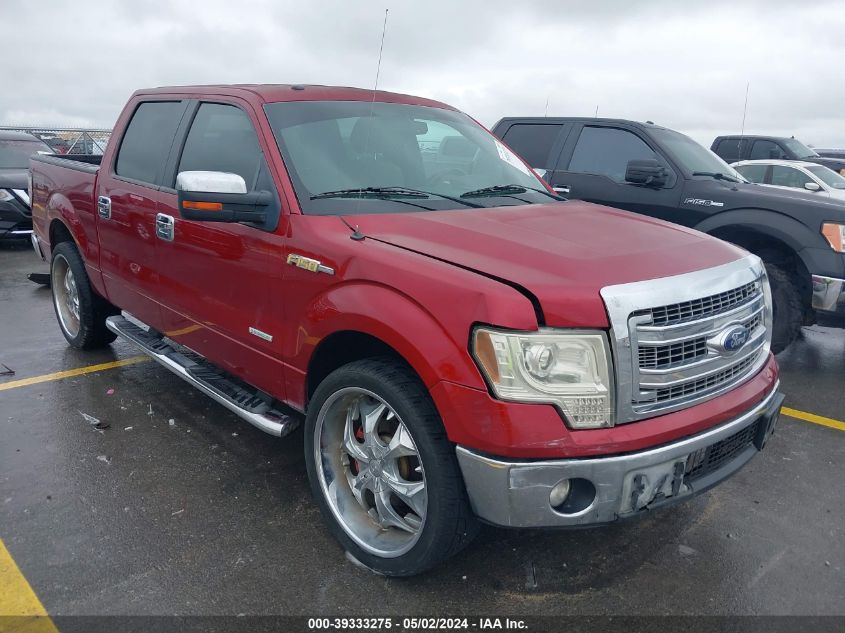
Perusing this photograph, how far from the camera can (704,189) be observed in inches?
235

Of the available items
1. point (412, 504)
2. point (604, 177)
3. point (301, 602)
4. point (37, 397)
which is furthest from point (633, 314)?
point (604, 177)

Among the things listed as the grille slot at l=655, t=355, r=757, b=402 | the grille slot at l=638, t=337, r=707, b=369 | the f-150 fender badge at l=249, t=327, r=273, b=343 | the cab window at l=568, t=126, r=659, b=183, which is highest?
the cab window at l=568, t=126, r=659, b=183

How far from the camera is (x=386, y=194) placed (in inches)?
125

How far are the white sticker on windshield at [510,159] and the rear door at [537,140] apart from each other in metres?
2.68

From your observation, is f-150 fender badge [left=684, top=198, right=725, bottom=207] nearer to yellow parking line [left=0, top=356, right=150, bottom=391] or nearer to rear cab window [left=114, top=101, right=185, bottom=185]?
rear cab window [left=114, top=101, right=185, bottom=185]

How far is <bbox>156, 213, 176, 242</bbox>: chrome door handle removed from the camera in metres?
3.70

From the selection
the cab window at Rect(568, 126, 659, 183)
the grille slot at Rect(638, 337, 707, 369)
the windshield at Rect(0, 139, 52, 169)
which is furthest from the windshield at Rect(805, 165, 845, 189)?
the windshield at Rect(0, 139, 52, 169)

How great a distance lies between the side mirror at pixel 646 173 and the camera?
5.94 meters

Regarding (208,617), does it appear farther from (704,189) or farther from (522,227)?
(704,189)

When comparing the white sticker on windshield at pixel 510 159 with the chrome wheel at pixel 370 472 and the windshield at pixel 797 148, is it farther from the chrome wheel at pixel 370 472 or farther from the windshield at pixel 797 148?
the windshield at pixel 797 148

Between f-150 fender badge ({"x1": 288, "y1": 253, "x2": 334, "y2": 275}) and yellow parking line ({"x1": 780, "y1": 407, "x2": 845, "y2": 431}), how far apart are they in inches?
132

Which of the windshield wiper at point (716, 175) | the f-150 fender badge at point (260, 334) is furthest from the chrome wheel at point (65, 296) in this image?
the windshield wiper at point (716, 175)

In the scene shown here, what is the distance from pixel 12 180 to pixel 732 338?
10431mm

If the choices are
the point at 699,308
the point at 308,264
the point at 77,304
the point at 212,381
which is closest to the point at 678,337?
the point at 699,308
